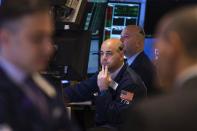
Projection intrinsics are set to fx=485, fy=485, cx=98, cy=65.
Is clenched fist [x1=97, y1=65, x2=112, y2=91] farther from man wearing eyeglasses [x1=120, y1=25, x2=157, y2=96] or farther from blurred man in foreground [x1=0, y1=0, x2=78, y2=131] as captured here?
blurred man in foreground [x1=0, y1=0, x2=78, y2=131]

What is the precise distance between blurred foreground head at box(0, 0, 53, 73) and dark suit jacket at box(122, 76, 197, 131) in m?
0.34

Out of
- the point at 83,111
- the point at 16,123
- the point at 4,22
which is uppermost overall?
the point at 4,22

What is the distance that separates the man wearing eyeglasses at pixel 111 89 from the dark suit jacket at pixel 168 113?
7.92 feet

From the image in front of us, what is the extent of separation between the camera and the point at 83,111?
14.9ft

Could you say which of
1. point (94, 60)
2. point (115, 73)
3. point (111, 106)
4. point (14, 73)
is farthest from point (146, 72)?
point (14, 73)

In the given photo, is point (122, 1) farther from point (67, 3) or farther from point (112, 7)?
point (67, 3)

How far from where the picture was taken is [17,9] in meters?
1.50

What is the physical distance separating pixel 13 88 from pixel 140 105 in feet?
1.29

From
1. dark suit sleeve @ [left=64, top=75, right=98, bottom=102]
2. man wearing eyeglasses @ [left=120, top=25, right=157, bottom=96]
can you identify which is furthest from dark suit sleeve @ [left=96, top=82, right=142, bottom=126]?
man wearing eyeglasses @ [left=120, top=25, right=157, bottom=96]

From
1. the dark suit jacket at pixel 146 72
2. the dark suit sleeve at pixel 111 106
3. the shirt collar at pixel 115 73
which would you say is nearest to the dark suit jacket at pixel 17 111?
the dark suit sleeve at pixel 111 106

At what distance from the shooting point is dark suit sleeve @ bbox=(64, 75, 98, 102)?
4.29m

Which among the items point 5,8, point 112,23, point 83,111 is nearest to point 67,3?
point 83,111

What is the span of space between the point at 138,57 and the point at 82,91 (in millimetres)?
745

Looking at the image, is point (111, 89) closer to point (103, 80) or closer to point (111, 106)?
point (103, 80)
